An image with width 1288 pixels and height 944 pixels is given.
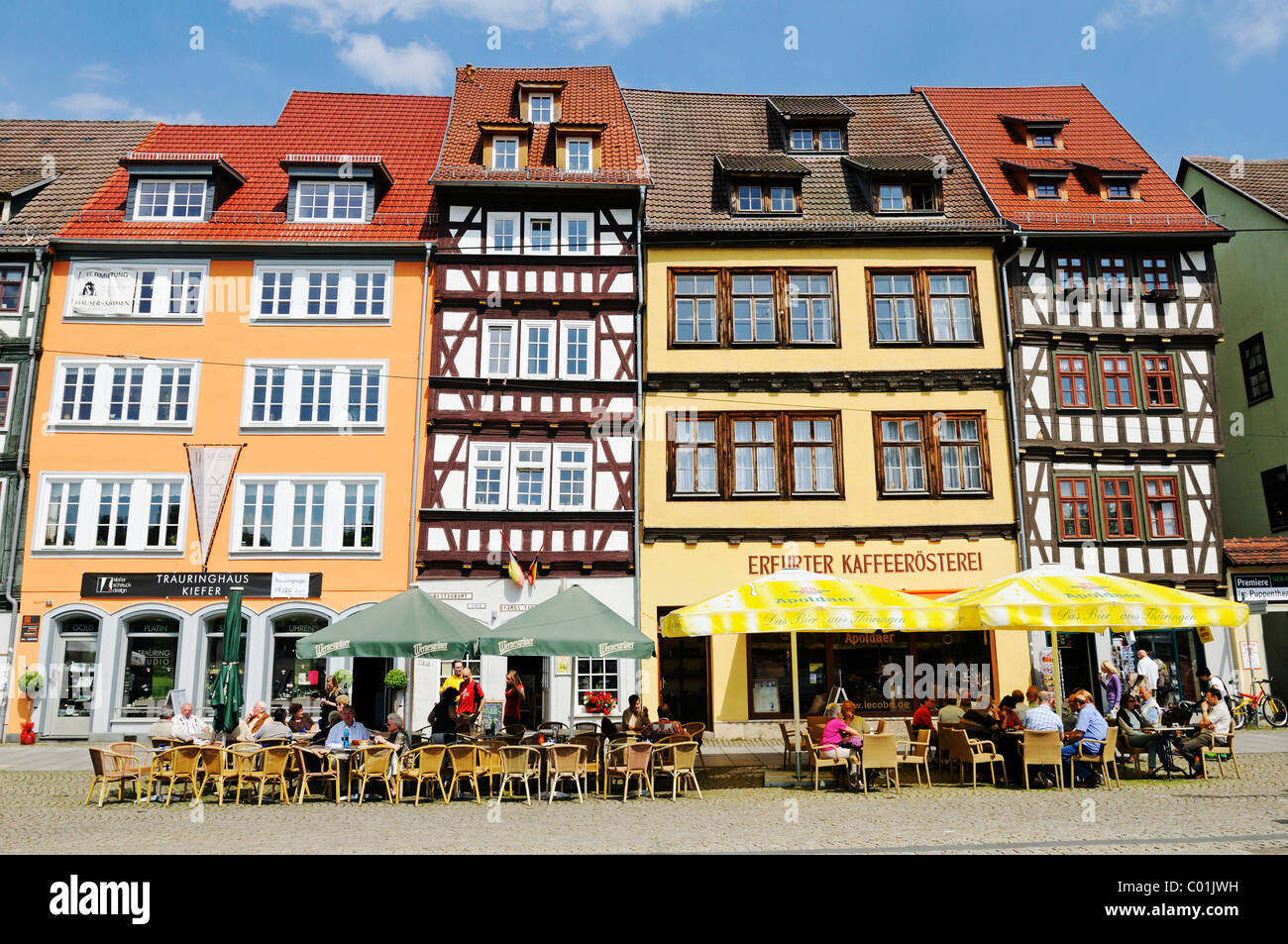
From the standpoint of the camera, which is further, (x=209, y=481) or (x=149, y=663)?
(x=209, y=481)

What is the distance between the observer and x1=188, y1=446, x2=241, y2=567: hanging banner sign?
21.3 metres

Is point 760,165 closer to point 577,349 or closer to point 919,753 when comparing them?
point 577,349

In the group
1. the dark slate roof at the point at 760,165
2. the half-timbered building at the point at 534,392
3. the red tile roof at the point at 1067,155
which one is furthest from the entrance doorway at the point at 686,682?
the red tile roof at the point at 1067,155

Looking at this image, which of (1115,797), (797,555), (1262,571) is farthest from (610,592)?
(1262,571)

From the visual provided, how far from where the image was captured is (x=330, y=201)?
2392 centimetres

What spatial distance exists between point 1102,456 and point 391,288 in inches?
681

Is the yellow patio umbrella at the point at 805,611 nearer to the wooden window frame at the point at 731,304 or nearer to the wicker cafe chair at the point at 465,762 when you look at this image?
the wicker cafe chair at the point at 465,762

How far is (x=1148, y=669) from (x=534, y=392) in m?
14.6

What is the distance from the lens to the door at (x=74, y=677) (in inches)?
819

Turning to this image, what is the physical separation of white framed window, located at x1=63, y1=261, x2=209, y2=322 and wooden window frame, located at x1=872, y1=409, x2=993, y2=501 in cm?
1635

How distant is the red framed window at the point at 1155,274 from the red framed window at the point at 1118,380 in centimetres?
189

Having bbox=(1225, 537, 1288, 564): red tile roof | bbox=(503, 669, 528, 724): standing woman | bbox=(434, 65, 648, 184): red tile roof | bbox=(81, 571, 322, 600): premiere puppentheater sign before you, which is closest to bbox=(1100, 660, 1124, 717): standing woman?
bbox=(1225, 537, 1288, 564): red tile roof

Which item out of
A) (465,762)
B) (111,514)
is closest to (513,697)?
(465,762)
